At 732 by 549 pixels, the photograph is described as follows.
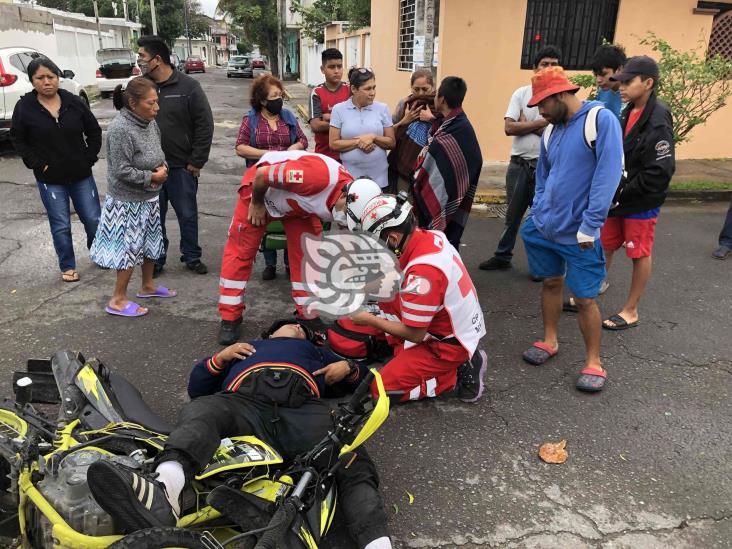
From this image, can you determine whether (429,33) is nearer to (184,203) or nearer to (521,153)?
(521,153)

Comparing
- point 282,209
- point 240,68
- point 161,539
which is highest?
point 240,68

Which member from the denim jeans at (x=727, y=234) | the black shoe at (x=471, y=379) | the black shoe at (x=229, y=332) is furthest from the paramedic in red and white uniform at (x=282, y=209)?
the denim jeans at (x=727, y=234)

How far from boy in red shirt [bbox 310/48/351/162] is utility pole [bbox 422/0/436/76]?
3.90 meters

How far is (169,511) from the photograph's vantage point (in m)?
2.02

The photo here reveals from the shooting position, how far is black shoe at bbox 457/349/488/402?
11.7 feet

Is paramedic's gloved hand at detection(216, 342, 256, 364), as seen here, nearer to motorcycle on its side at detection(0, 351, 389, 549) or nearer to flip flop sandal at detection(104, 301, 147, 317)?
motorcycle on its side at detection(0, 351, 389, 549)

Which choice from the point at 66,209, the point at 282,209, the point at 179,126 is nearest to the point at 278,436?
the point at 282,209

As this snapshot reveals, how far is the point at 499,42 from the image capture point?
9.42 meters

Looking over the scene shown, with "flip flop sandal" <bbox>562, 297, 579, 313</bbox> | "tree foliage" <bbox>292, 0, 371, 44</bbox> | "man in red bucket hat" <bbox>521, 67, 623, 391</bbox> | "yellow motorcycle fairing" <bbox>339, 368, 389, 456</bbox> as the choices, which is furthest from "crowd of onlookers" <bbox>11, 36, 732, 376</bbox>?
"tree foliage" <bbox>292, 0, 371, 44</bbox>

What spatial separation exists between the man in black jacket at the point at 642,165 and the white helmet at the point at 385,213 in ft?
6.28

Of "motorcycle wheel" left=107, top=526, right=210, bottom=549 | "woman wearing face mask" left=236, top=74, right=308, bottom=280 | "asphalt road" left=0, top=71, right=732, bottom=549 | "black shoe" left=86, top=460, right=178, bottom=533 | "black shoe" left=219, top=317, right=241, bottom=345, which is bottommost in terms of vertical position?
"asphalt road" left=0, top=71, right=732, bottom=549

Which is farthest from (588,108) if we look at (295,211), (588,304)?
(295,211)

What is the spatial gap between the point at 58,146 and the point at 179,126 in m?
1.00

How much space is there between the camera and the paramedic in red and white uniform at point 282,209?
12.4 feet
